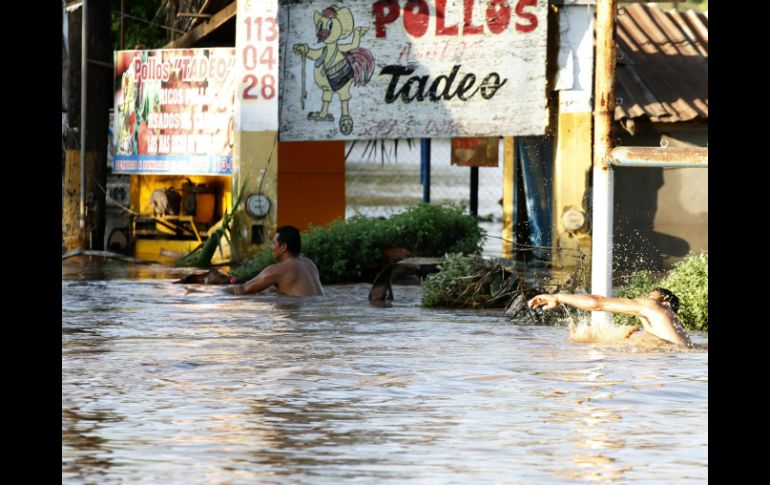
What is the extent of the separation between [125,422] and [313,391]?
1600 mm

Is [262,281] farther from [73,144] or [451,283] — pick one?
[73,144]

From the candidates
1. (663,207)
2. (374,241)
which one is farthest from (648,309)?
(663,207)

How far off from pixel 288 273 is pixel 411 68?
4.33m

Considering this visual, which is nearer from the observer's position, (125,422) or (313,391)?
(125,422)

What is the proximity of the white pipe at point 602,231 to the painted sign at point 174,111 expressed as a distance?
26.0 ft

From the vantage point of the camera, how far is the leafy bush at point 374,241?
16969 millimetres

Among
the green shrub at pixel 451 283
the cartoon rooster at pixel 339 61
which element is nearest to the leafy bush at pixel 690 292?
the green shrub at pixel 451 283

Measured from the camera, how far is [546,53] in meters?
17.7

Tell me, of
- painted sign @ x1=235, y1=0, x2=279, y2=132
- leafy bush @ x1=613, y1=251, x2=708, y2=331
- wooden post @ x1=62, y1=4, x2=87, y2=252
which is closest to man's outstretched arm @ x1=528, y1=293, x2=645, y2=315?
leafy bush @ x1=613, y1=251, x2=708, y2=331

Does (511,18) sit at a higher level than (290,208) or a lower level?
higher

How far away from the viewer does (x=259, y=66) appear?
1842 centimetres

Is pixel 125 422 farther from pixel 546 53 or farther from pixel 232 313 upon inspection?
pixel 546 53

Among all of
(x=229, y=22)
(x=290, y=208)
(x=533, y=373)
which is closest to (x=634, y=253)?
(x=290, y=208)
